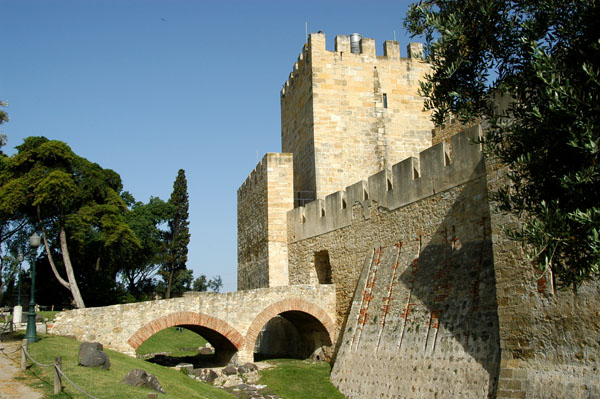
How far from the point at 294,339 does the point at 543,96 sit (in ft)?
52.0

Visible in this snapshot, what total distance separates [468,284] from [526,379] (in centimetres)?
323

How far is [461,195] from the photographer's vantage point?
12555 mm

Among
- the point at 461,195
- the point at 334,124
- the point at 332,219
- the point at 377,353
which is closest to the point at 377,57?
the point at 334,124

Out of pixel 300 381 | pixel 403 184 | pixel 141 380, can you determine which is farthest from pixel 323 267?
pixel 141 380

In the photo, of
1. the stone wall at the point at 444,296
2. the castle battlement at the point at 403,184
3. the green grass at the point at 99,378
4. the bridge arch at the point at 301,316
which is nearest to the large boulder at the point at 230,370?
the bridge arch at the point at 301,316

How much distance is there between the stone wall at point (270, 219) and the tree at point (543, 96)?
13.8m

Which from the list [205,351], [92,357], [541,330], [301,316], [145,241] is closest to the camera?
[541,330]

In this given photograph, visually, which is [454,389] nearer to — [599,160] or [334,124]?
[599,160]

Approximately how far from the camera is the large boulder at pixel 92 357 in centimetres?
1123

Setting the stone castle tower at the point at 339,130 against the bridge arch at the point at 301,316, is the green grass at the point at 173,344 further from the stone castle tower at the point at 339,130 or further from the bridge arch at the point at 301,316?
the bridge arch at the point at 301,316

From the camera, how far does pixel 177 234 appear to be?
38.4 m

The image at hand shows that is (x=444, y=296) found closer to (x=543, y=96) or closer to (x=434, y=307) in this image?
(x=434, y=307)

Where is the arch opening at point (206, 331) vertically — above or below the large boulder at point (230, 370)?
above

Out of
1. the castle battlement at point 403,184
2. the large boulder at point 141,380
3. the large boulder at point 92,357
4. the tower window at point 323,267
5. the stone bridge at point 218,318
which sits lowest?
the large boulder at point 141,380
